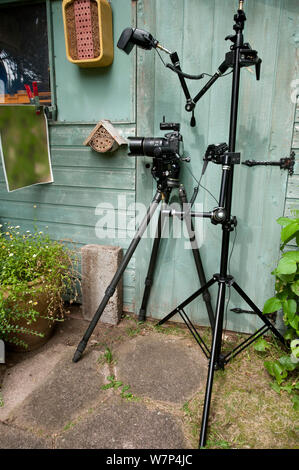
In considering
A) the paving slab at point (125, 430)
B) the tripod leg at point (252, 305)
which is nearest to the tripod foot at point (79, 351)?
the paving slab at point (125, 430)

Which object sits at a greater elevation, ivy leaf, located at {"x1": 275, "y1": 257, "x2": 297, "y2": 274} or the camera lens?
the camera lens

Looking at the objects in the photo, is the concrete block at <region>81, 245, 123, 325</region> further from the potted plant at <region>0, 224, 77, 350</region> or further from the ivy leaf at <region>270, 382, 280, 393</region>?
the ivy leaf at <region>270, 382, 280, 393</region>

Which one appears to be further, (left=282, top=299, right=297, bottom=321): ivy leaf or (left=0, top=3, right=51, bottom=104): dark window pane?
(left=0, top=3, right=51, bottom=104): dark window pane

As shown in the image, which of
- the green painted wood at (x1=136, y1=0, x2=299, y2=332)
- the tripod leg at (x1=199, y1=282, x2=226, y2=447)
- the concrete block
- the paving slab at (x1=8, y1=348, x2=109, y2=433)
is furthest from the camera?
the concrete block

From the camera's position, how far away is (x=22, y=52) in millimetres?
2377

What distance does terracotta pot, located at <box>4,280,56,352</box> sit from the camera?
1899 mm

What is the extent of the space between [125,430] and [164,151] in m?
1.46

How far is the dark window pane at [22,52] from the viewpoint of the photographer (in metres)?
2.29

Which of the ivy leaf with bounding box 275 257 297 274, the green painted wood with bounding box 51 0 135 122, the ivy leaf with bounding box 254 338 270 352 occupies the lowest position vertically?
the ivy leaf with bounding box 254 338 270 352

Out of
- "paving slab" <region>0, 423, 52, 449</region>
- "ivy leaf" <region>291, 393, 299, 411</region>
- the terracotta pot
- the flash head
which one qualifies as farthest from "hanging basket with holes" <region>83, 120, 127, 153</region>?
"ivy leaf" <region>291, 393, 299, 411</region>

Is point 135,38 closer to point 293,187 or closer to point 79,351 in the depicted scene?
point 293,187

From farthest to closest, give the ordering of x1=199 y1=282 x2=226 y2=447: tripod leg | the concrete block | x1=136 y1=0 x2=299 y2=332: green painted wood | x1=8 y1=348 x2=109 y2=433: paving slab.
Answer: the concrete block → x1=136 y1=0 x2=299 y2=332: green painted wood → x1=8 y1=348 x2=109 y2=433: paving slab → x1=199 y1=282 x2=226 y2=447: tripod leg

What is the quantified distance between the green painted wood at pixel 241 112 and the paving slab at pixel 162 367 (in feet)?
1.33

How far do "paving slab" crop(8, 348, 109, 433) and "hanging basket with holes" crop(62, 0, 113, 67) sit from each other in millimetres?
1944
